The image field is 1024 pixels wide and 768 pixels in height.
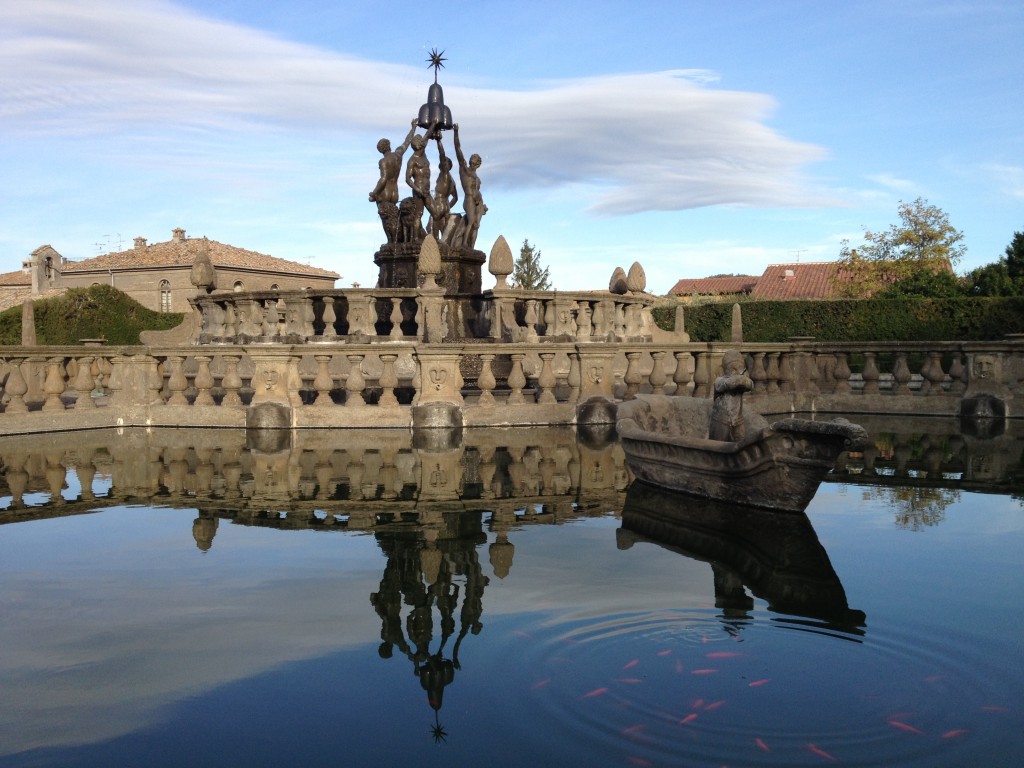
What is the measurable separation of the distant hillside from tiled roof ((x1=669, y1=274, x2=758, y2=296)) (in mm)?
49910

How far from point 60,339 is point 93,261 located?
37.3m

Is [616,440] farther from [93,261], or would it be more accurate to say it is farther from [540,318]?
[93,261]

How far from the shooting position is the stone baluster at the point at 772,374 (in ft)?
57.6

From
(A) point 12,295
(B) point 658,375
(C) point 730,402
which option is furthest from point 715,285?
(C) point 730,402

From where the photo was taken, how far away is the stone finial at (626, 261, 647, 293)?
22.3 metres

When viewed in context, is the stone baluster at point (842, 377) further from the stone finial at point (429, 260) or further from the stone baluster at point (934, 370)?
the stone finial at point (429, 260)

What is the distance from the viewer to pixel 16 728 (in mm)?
3867

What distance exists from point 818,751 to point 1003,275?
132ft

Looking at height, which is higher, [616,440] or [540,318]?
[540,318]

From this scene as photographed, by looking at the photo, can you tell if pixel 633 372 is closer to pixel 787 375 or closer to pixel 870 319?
pixel 787 375

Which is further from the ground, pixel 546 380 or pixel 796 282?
pixel 796 282

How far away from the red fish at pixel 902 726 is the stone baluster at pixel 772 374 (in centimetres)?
1407

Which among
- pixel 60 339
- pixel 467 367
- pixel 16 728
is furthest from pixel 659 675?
pixel 60 339

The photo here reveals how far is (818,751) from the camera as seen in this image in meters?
3.56
